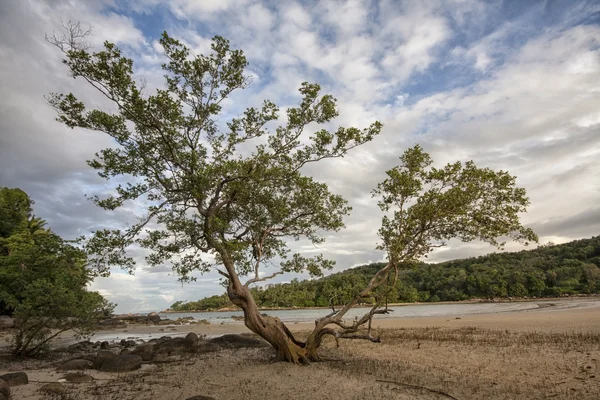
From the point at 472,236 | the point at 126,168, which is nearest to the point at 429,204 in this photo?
the point at 472,236

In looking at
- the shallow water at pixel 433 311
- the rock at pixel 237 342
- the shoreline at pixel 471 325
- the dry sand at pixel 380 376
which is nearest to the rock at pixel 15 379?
the dry sand at pixel 380 376

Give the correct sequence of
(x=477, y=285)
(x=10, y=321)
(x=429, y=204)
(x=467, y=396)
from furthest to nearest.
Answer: (x=477, y=285) < (x=10, y=321) < (x=429, y=204) < (x=467, y=396)

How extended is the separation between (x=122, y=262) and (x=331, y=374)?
8.73 meters

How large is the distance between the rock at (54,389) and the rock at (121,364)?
11.8 feet

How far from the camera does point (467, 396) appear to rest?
370 inches

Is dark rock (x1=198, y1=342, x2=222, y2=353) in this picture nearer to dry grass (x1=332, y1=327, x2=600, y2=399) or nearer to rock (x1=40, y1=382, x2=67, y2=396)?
dry grass (x1=332, y1=327, x2=600, y2=399)

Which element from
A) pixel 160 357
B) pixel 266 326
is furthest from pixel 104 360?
pixel 266 326

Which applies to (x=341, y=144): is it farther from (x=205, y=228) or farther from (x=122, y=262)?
(x=122, y=262)

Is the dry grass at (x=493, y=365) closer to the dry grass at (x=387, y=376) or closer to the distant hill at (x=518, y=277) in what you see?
the dry grass at (x=387, y=376)

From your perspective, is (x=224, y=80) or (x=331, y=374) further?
(x=224, y=80)

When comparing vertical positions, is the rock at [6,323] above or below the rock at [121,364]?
above

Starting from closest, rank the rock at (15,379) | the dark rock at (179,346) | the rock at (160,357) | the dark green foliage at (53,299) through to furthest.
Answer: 1. the rock at (15,379)
2. the dark green foliage at (53,299)
3. the rock at (160,357)
4. the dark rock at (179,346)

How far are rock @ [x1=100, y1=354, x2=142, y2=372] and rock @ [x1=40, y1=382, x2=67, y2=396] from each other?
3.60 meters

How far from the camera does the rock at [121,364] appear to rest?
46.6 feet
